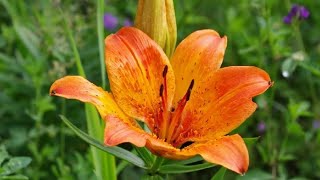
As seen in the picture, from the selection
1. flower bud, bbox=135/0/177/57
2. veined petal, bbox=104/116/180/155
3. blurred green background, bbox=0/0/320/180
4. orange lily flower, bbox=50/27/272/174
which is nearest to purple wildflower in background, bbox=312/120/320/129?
blurred green background, bbox=0/0/320/180

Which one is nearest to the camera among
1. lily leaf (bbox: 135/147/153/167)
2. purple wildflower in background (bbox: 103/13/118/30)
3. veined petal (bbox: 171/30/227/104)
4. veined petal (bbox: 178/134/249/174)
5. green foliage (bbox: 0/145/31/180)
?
veined petal (bbox: 178/134/249/174)

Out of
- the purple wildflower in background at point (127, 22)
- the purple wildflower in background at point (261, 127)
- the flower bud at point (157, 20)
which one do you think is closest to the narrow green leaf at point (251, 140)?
the flower bud at point (157, 20)

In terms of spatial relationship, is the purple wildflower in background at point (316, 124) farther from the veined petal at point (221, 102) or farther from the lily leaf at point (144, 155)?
the lily leaf at point (144, 155)

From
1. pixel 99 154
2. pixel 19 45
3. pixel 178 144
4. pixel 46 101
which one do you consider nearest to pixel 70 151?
pixel 46 101

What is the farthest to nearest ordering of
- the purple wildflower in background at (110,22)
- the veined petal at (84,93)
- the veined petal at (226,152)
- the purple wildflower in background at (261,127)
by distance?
the purple wildflower in background at (110,22)
the purple wildflower in background at (261,127)
the veined petal at (84,93)
the veined petal at (226,152)

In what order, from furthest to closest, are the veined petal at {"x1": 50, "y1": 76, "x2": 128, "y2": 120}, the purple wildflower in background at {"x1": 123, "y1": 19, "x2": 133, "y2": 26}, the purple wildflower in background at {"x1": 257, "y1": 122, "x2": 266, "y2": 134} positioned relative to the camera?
the purple wildflower in background at {"x1": 123, "y1": 19, "x2": 133, "y2": 26}, the purple wildflower in background at {"x1": 257, "y1": 122, "x2": 266, "y2": 134}, the veined petal at {"x1": 50, "y1": 76, "x2": 128, "y2": 120}

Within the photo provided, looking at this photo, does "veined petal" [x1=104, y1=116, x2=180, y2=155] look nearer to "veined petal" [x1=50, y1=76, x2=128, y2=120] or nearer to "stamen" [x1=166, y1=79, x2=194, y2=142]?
"veined petal" [x1=50, y1=76, x2=128, y2=120]
